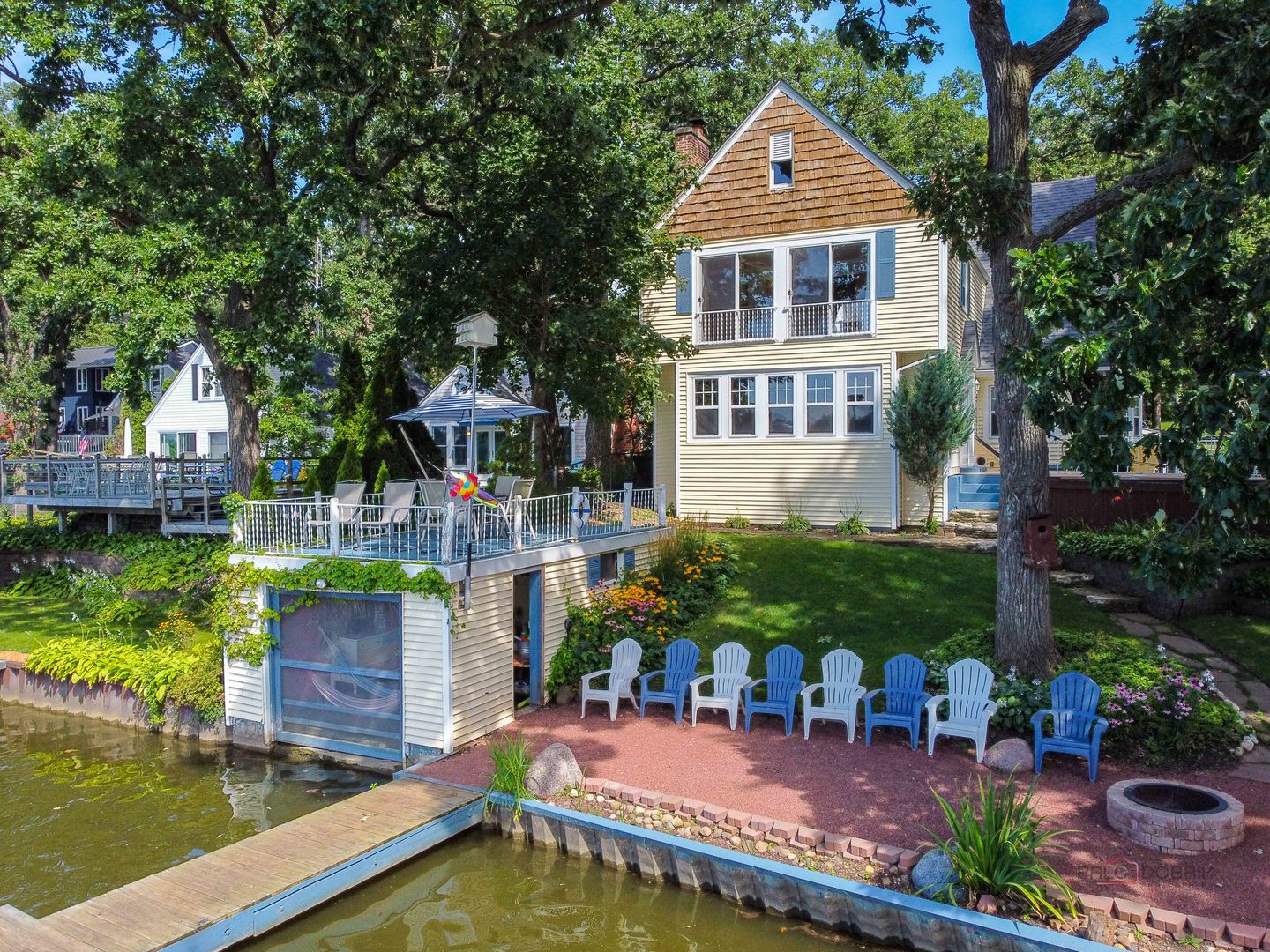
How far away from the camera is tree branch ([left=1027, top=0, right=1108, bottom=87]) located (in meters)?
9.90

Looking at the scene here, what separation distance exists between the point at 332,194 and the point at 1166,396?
11.7 m

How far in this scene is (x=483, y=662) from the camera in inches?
419

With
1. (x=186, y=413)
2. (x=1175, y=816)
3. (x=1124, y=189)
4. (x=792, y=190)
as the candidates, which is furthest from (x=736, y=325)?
(x=186, y=413)

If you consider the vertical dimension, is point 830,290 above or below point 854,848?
above

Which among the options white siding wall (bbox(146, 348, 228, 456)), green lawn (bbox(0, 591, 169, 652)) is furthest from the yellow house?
white siding wall (bbox(146, 348, 228, 456))

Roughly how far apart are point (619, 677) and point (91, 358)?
49.4 m

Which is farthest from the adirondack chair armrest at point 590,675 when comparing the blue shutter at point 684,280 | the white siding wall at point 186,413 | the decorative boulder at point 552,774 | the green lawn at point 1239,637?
the white siding wall at point 186,413

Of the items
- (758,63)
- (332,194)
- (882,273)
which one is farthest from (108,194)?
(758,63)

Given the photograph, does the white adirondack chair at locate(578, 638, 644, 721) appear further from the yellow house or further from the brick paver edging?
the yellow house

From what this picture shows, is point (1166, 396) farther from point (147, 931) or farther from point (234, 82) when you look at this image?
point (234, 82)

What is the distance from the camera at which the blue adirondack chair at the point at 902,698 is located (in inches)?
373

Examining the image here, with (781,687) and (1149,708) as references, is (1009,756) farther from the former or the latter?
(781,687)

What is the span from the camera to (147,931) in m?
6.48

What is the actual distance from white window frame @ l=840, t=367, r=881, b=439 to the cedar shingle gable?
9.59 feet
